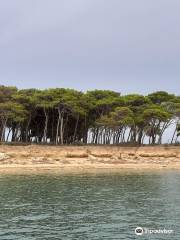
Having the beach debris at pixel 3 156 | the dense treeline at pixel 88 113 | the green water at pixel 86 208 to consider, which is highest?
the dense treeline at pixel 88 113

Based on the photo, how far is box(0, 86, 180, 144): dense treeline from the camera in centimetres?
8400

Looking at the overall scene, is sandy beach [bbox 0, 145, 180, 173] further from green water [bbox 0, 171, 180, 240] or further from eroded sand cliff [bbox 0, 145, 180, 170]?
green water [bbox 0, 171, 180, 240]

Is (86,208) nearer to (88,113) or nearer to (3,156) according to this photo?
(3,156)

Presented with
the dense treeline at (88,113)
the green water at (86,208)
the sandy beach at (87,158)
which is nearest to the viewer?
the green water at (86,208)

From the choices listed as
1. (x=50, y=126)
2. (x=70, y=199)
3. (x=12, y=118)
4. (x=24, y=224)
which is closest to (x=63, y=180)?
(x=70, y=199)

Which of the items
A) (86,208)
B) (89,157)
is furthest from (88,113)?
(86,208)

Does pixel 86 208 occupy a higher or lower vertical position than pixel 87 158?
lower

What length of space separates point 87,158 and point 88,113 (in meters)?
20.7

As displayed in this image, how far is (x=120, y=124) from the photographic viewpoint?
84.4 m

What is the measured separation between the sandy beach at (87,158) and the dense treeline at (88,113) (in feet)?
24.7

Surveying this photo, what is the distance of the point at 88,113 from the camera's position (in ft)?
307

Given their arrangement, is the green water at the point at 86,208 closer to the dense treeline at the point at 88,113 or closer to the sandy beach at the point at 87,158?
the sandy beach at the point at 87,158

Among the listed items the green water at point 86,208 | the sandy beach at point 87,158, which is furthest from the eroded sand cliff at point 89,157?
the green water at point 86,208

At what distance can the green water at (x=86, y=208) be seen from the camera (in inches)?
921
